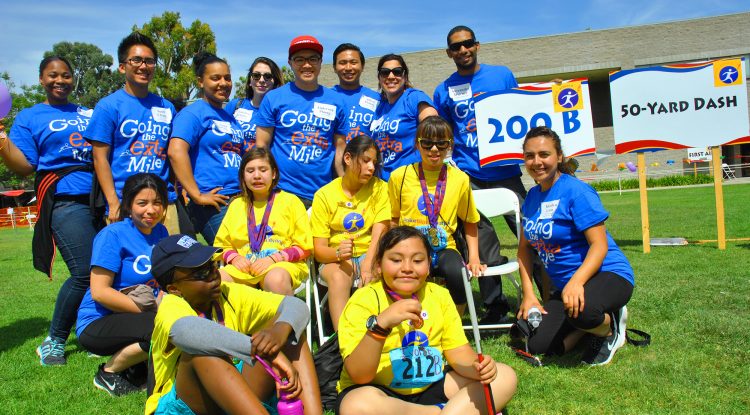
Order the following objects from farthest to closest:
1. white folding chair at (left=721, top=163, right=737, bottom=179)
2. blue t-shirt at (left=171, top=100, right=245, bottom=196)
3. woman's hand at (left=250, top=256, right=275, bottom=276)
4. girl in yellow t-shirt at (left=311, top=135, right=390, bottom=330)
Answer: white folding chair at (left=721, top=163, right=737, bottom=179)
blue t-shirt at (left=171, top=100, right=245, bottom=196)
girl in yellow t-shirt at (left=311, top=135, right=390, bottom=330)
woman's hand at (left=250, top=256, right=275, bottom=276)

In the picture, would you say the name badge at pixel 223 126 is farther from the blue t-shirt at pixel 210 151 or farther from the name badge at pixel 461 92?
the name badge at pixel 461 92

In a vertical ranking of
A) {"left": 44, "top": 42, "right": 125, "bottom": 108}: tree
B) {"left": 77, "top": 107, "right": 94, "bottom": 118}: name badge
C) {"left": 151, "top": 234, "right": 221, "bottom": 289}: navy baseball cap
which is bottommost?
{"left": 151, "top": 234, "right": 221, "bottom": 289}: navy baseball cap

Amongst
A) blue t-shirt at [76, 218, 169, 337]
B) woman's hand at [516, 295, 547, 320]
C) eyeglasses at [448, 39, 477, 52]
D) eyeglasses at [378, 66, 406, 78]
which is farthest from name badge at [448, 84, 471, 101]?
blue t-shirt at [76, 218, 169, 337]

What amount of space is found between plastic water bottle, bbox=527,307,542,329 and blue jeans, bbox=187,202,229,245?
2406 mm

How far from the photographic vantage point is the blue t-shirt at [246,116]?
5.22 meters

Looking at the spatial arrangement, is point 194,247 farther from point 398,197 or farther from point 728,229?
point 728,229

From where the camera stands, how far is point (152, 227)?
383 centimetres

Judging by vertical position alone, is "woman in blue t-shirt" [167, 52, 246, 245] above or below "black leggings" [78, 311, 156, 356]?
above

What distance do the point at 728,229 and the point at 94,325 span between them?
33.3 ft

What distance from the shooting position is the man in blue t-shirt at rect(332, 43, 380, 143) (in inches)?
196

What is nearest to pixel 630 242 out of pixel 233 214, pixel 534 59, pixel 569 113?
pixel 569 113

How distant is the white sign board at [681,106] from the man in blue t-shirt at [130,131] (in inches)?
249

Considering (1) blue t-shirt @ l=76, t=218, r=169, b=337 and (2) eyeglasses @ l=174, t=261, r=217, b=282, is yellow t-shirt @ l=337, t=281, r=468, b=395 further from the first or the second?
(1) blue t-shirt @ l=76, t=218, r=169, b=337

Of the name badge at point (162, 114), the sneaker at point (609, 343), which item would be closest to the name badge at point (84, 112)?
the name badge at point (162, 114)
